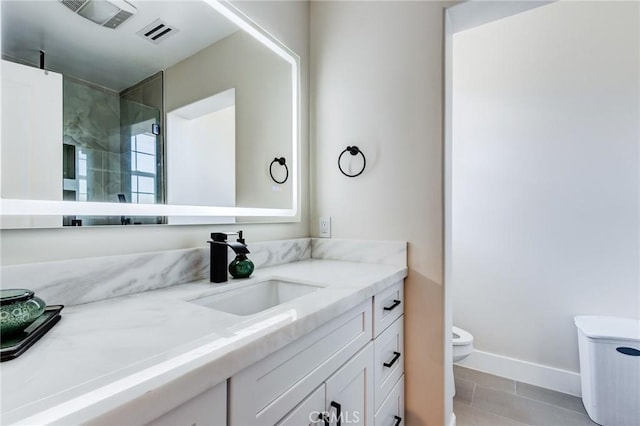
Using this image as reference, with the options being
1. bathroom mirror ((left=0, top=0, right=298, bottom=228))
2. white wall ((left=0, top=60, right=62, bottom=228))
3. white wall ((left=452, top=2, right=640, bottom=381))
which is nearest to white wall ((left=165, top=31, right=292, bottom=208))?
bathroom mirror ((left=0, top=0, right=298, bottom=228))

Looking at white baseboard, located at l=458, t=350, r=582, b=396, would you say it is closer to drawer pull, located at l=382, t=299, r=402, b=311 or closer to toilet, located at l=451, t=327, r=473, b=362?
toilet, located at l=451, t=327, r=473, b=362

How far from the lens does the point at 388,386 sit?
1.23m

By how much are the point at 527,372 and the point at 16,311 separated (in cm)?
259

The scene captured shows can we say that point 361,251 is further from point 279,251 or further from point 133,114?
point 133,114

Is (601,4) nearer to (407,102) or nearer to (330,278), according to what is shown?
(407,102)

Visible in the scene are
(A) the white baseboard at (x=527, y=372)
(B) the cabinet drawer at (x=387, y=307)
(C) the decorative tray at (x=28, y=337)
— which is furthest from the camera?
(A) the white baseboard at (x=527, y=372)

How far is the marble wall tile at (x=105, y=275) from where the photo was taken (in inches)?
28.7

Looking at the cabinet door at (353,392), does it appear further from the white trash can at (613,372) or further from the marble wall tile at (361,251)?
the white trash can at (613,372)

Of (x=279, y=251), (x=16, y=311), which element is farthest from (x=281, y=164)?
(x=16, y=311)

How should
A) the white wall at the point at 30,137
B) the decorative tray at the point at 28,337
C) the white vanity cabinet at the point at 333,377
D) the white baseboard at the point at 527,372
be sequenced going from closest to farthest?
1. the decorative tray at the point at 28,337
2. the white vanity cabinet at the point at 333,377
3. the white wall at the point at 30,137
4. the white baseboard at the point at 527,372

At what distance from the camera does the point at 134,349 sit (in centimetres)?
52

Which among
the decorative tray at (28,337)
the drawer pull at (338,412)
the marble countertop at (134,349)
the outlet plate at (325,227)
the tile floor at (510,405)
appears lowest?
the tile floor at (510,405)

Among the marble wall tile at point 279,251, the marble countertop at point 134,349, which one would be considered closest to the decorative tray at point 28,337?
the marble countertop at point 134,349

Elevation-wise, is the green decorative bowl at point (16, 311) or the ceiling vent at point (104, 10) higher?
the ceiling vent at point (104, 10)
